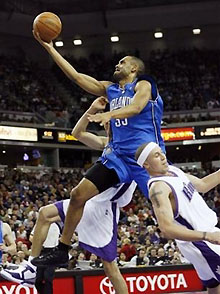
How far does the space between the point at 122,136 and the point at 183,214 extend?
1819 millimetres

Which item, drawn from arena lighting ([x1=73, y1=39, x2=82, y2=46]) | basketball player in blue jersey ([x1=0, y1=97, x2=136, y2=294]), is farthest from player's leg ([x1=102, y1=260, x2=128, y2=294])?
arena lighting ([x1=73, y1=39, x2=82, y2=46])

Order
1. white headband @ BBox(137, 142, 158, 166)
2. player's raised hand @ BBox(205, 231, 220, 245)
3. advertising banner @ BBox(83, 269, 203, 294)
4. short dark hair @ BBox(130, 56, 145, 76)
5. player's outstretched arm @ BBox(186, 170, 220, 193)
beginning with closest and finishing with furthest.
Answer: player's raised hand @ BBox(205, 231, 220, 245)
white headband @ BBox(137, 142, 158, 166)
player's outstretched arm @ BBox(186, 170, 220, 193)
short dark hair @ BBox(130, 56, 145, 76)
advertising banner @ BBox(83, 269, 203, 294)

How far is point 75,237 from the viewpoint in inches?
639

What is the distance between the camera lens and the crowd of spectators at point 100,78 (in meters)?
33.6

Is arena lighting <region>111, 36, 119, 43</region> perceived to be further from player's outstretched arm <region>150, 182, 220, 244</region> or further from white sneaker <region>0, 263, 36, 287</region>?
player's outstretched arm <region>150, 182, 220, 244</region>

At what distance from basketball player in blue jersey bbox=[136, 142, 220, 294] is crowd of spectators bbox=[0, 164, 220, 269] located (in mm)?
8015

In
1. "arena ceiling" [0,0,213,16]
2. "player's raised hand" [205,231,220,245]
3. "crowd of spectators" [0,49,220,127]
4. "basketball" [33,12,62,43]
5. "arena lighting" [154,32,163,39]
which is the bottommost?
"player's raised hand" [205,231,220,245]

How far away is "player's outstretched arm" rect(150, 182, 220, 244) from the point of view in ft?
16.2

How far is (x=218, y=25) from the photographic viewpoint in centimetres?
3822

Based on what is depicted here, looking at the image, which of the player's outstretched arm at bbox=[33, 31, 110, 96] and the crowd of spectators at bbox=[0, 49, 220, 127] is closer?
the player's outstretched arm at bbox=[33, 31, 110, 96]

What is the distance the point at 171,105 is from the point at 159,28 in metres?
4.96

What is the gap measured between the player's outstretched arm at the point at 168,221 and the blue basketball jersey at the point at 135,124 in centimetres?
173

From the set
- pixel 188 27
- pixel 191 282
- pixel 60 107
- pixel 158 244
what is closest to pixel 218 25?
pixel 188 27

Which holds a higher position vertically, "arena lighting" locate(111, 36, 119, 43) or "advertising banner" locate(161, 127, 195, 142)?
"arena lighting" locate(111, 36, 119, 43)
